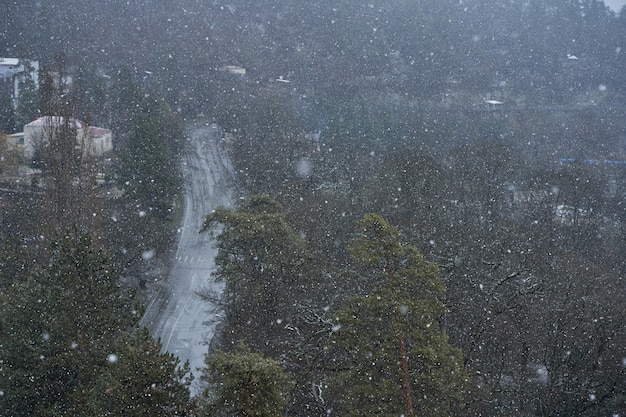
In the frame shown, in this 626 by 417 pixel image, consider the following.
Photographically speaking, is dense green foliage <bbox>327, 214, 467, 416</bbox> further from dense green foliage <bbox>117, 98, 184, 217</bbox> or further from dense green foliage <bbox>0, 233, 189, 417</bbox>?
dense green foliage <bbox>117, 98, 184, 217</bbox>

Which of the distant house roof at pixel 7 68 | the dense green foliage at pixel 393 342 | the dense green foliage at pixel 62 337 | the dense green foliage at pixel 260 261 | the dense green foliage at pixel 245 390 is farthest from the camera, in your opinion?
the distant house roof at pixel 7 68

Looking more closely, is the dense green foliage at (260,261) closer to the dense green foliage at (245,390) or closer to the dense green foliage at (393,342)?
the dense green foliage at (393,342)

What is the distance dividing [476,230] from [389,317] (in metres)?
9.88

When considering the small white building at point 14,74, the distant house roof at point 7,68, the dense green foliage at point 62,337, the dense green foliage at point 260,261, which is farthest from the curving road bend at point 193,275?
the distant house roof at point 7,68

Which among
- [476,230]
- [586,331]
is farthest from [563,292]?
[476,230]

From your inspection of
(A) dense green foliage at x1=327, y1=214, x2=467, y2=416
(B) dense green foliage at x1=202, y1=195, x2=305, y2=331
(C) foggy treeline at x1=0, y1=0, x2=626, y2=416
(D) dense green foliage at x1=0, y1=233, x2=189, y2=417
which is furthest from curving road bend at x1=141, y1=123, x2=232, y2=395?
(A) dense green foliage at x1=327, y1=214, x2=467, y2=416

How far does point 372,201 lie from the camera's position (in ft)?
57.6

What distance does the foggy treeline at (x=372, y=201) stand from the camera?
721cm

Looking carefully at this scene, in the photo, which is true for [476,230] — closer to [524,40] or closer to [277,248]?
[277,248]

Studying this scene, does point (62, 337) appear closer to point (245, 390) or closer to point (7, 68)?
point (245, 390)

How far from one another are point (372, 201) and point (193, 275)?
7990 millimetres

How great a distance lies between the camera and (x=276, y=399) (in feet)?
19.2

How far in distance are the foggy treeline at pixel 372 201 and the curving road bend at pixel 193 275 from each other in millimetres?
1447

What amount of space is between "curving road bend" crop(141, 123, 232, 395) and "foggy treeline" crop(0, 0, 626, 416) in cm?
145
